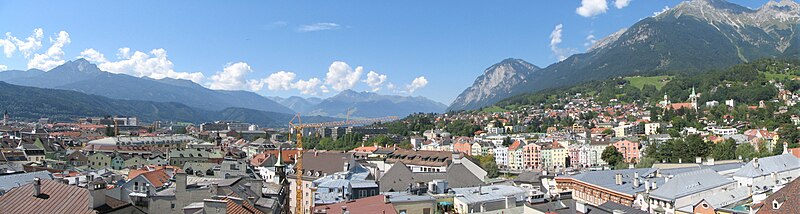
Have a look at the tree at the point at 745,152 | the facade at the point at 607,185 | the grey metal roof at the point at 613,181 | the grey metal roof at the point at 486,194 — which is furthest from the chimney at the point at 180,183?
the tree at the point at 745,152

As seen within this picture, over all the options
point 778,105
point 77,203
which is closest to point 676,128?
point 778,105

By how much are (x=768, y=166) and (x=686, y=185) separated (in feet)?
31.4

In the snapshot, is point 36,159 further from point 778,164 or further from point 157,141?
point 778,164

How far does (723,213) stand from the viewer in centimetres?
2400

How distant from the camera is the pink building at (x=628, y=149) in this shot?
75750 millimetres

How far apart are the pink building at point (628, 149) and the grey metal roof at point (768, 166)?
37.3 m

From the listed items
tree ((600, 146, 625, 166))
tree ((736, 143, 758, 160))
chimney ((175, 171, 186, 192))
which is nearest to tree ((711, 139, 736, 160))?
tree ((736, 143, 758, 160))

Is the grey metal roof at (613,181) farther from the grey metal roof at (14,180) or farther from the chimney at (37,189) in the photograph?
the chimney at (37,189)

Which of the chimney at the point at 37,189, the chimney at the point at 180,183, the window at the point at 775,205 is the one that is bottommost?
the window at the point at 775,205

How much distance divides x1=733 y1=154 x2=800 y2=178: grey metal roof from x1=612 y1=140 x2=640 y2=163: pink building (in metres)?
37.3

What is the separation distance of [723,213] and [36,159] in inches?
2015

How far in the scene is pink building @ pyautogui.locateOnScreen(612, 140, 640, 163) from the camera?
7575 centimetres

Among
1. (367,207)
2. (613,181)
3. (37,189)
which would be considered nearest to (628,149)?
(613,181)

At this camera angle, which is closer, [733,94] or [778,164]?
[778,164]
